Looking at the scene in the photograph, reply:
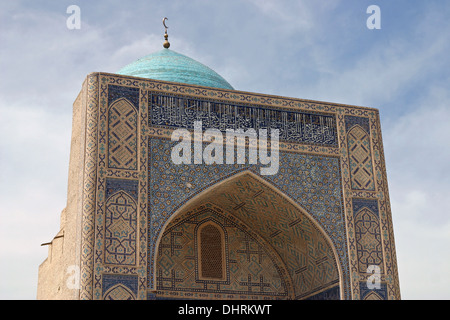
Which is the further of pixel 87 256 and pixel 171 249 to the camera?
pixel 171 249

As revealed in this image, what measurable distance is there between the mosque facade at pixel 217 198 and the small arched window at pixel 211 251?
0.01 metres

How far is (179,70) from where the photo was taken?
1139 centimetres

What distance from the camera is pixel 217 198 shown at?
1056 cm

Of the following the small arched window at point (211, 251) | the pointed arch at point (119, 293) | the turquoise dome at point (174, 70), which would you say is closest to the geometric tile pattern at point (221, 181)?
the pointed arch at point (119, 293)

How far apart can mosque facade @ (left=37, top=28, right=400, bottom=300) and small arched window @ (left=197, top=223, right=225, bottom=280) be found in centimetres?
1

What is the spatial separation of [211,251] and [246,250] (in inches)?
20.1

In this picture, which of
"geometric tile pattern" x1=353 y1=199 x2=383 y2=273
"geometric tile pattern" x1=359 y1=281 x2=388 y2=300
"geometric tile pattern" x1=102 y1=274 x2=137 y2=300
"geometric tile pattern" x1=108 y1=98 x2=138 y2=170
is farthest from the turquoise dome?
"geometric tile pattern" x1=359 y1=281 x2=388 y2=300

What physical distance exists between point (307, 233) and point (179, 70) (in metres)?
2.96

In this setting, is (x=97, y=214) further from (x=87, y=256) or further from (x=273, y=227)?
(x=273, y=227)

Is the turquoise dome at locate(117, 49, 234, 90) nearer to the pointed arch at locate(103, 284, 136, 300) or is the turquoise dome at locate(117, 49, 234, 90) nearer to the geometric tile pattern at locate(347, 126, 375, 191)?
the geometric tile pattern at locate(347, 126, 375, 191)

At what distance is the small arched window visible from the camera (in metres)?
10.6

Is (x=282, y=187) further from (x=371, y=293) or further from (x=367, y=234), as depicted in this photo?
(x=371, y=293)

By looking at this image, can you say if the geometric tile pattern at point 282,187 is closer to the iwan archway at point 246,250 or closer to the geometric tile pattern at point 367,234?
the iwan archway at point 246,250
